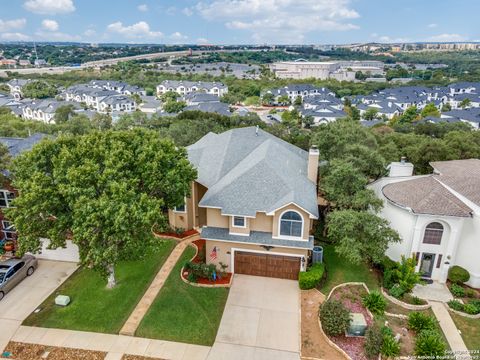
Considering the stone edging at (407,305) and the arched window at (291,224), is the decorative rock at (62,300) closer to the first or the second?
the arched window at (291,224)

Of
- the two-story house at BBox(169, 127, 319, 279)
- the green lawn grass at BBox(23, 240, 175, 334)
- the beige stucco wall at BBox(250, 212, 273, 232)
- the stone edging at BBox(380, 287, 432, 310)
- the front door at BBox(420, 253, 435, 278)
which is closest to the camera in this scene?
the green lawn grass at BBox(23, 240, 175, 334)

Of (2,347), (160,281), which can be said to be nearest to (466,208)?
(160,281)

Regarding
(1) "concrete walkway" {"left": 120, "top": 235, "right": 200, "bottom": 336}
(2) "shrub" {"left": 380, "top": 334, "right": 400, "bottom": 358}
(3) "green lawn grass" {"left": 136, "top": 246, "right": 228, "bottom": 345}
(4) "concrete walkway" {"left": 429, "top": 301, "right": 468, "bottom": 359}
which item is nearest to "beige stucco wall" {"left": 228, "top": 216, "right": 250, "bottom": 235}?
(3) "green lawn grass" {"left": 136, "top": 246, "right": 228, "bottom": 345}

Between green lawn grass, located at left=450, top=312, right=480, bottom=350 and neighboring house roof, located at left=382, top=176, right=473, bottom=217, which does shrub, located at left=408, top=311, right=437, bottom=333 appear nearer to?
green lawn grass, located at left=450, top=312, right=480, bottom=350

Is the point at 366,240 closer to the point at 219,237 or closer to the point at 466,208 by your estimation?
the point at 466,208

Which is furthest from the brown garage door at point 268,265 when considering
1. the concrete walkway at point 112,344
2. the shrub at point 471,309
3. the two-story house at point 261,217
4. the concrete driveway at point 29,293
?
the concrete driveway at point 29,293
